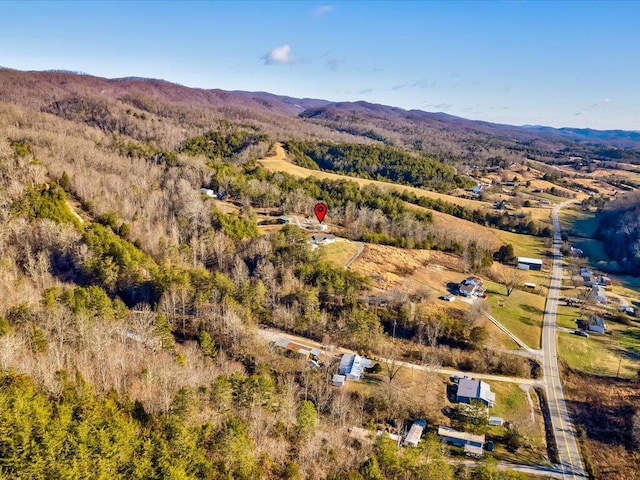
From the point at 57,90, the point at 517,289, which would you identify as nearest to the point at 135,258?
the point at 517,289

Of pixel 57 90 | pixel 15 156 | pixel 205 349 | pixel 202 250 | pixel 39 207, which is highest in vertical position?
pixel 57 90

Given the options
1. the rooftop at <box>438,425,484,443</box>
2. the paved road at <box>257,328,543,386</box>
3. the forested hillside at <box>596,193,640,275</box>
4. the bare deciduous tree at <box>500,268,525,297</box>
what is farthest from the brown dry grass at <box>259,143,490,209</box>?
the rooftop at <box>438,425,484,443</box>

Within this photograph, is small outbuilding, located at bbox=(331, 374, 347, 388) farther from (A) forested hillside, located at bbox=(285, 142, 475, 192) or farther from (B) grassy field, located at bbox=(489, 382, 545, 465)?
(A) forested hillside, located at bbox=(285, 142, 475, 192)

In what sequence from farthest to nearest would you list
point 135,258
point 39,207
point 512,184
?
point 512,184, point 39,207, point 135,258

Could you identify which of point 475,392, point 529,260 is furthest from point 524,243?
point 475,392

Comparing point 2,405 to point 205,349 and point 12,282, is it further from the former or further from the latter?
point 12,282

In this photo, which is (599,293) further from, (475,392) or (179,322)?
(179,322)
